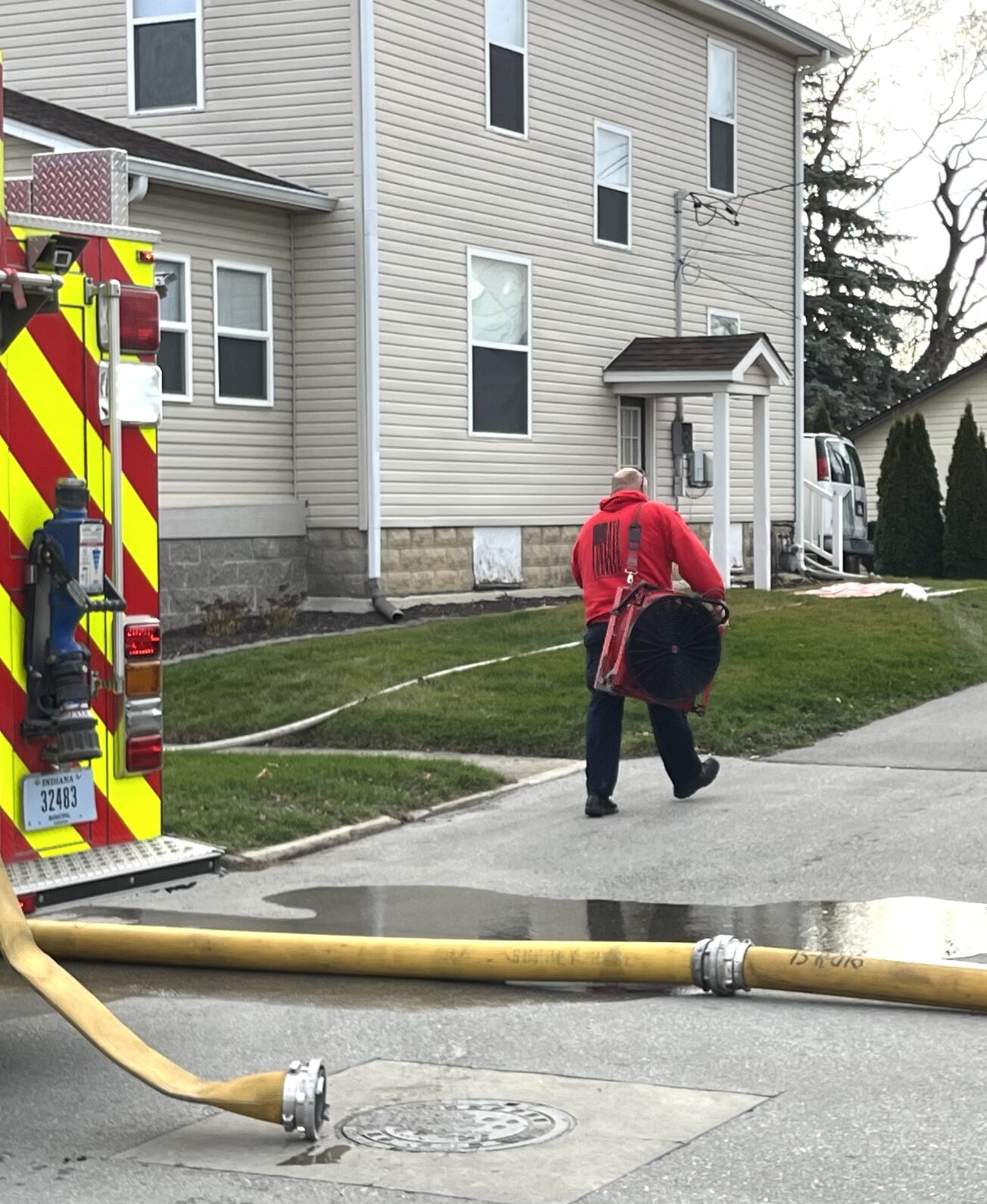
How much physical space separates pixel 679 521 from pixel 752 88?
1649 centimetres

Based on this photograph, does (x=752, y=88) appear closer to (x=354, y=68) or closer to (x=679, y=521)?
(x=354, y=68)

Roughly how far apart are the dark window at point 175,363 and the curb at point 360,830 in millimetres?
7647

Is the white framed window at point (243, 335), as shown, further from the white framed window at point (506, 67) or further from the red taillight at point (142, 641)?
the red taillight at point (142, 641)

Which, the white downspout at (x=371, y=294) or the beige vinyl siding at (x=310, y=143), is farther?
the beige vinyl siding at (x=310, y=143)

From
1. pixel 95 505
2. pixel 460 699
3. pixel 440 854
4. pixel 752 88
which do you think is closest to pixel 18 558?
pixel 95 505

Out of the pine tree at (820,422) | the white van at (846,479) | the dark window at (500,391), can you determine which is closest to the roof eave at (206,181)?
the dark window at (500,391)

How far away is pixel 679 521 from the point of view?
35.1 ft

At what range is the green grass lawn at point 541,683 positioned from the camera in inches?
513

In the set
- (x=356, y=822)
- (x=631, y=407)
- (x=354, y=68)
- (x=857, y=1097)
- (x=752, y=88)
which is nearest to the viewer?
(x=857, y=1097)

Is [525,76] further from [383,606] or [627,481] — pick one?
[627,481]

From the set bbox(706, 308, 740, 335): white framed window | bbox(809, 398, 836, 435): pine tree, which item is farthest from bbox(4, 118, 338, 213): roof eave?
bbox(809, 398, 836, 435): pine tree

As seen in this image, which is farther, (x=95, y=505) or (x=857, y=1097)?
(x=95, y=505)

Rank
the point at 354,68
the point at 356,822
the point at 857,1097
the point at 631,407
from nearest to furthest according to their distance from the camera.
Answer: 1. the point at 857,1097
2. the point at 356,822
3. the point at 354,68
4. the point at 631,407

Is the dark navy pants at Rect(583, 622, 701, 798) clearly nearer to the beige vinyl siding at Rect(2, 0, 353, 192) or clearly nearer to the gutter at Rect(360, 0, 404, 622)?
the gutter at Rect(360, 0, 404, 622)
